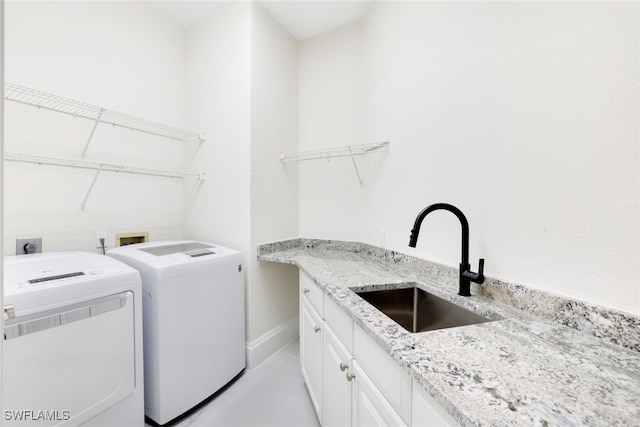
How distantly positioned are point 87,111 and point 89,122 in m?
0.08

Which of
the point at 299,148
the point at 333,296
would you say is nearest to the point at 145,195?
the point at 299,148

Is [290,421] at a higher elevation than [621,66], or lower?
lower

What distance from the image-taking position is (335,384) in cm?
126

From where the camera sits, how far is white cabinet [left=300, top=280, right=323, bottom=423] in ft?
4.83

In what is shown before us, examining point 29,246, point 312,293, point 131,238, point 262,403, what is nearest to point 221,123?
point 131,238

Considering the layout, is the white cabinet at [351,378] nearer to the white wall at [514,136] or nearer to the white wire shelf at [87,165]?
the white wall at [514,136]

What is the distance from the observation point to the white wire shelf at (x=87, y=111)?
4.96 ft

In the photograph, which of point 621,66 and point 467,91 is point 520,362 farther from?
point 467,91

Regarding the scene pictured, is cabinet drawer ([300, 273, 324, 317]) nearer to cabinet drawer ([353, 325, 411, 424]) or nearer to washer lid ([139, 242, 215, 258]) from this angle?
cabinet drawer ([353, 325, 411, 424])

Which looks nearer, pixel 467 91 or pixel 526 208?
pixel 526 208

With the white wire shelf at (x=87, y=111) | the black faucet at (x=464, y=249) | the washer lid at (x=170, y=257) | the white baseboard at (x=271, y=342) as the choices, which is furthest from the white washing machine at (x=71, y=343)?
the black faucet at (x=464, y=249)

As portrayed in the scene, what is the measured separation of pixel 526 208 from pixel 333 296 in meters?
0.85

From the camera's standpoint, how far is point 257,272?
2092 millimetres

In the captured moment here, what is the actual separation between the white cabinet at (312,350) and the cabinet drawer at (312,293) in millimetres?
26
